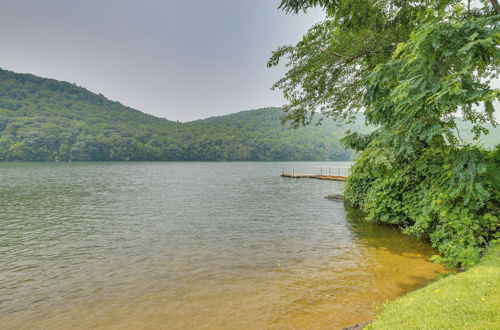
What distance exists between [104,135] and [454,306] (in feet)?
529

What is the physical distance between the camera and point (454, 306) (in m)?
3.85

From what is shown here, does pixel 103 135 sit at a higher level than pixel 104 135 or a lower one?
lower

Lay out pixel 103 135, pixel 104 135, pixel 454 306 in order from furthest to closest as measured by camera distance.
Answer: pixel 104 135 < pixel 103 135 < pixel 454 306

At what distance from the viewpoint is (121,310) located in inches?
232

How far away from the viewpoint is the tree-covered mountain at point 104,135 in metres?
124

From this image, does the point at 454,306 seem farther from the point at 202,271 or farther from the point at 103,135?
the point at 103,135

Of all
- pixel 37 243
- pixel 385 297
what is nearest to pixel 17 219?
pixel 37 243

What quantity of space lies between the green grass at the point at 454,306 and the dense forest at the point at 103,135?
10904 centimetres

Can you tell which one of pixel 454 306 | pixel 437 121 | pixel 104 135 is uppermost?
pixel 104 135

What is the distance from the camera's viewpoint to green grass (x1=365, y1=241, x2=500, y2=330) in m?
3.43

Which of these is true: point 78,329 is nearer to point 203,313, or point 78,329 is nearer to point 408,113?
point 203,313

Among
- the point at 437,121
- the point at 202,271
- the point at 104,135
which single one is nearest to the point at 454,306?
the point at 437,121

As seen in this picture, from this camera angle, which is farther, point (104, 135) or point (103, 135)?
point (104, 135)

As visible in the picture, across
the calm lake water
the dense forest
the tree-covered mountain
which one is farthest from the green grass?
the tree-covered mountain
